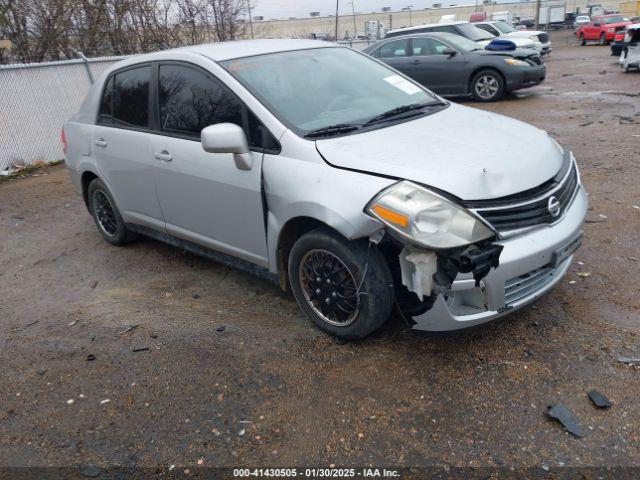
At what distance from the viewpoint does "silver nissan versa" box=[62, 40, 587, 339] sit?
2799 mm

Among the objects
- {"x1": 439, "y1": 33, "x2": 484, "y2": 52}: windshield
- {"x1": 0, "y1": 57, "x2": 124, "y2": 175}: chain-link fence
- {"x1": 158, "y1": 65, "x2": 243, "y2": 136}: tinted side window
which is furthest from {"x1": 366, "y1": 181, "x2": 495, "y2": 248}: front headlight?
{"x1": 439, "y1": 33, "x2": 484, "y2": 52}: windshield

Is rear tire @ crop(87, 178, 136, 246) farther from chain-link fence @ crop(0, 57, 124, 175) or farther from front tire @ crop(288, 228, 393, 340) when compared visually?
chain-link fence @ crop(0, 57, 124, 175)

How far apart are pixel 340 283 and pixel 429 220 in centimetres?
72

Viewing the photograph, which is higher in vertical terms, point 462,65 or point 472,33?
point 472,33

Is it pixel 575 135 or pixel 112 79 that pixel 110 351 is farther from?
pixel 575 135

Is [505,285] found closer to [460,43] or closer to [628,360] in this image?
[628,360]

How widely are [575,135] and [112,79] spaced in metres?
6.76

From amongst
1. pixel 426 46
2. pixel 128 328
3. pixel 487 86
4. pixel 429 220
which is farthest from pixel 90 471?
pixel 426 46

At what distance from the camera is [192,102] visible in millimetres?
3936

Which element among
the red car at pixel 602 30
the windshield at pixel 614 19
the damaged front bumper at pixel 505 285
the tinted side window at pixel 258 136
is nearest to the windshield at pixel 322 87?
the tinted side window at pixel 258 136

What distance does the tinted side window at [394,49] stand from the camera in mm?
12758

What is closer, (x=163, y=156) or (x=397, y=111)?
(x=397, y=111)

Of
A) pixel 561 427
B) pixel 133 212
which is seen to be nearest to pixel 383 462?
pixel 561 427

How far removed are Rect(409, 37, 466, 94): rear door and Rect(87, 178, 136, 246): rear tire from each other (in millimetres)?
8946
